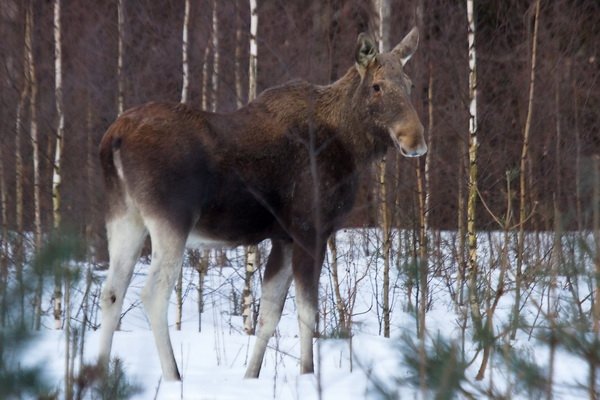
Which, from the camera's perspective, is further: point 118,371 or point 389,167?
point 389,167

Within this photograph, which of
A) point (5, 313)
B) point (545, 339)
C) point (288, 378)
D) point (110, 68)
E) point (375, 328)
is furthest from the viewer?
point (110, 68)

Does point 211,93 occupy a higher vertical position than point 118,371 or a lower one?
higher

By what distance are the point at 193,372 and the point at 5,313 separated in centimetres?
430

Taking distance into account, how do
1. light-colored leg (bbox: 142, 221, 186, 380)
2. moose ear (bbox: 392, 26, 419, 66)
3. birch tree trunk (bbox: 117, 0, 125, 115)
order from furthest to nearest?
birch tree trunk (bbox: 117, 0, 125, 115) → moose ear (bbox: 392, 26, 419, 66) → light-colored leg (bbox: 142, 221, 186, 380)

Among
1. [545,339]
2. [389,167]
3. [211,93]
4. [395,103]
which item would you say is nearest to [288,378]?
[395,103]

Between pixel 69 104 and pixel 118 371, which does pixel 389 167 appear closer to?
pixel 69 104

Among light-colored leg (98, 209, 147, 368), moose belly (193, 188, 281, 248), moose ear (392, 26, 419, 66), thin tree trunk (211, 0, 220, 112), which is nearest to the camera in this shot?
light-colored leg (98, 209, 147, 368)

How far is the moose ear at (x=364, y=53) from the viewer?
22.7 feet

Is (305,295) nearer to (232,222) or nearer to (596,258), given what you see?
(232,222)

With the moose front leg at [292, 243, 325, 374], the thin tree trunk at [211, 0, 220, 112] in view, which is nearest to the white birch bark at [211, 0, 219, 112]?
the thin tree trunk at [211, 0, 220, 112]

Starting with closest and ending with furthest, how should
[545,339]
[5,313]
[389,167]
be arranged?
[5,313] < [545,339] < [389,167]

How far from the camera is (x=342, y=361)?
7129mm

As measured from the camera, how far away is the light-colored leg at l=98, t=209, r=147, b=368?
6.41 metres

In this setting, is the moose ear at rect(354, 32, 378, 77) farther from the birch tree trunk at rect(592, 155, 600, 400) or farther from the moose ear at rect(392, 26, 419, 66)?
the birch tree trunk at rect(592, 155, 600, 400)
